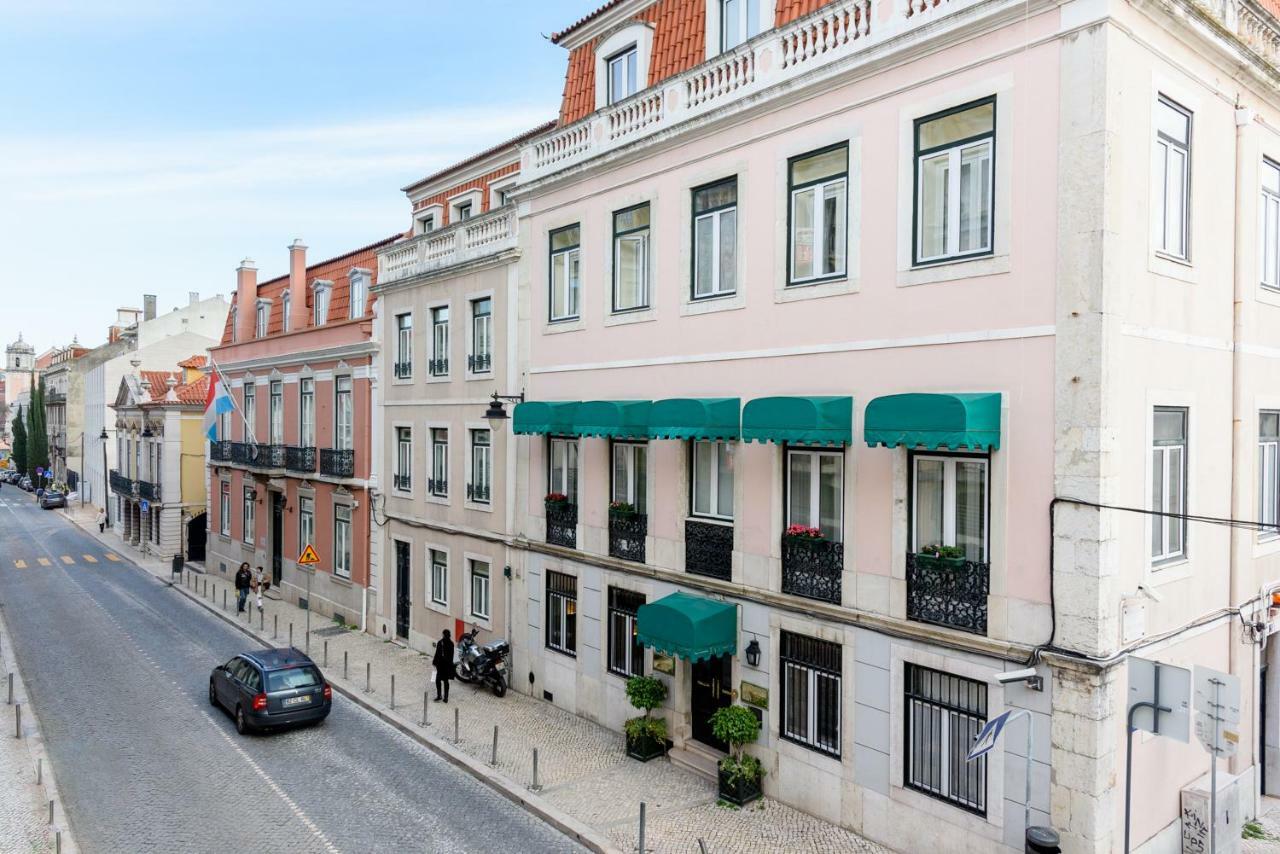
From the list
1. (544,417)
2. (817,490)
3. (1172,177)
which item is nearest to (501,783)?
Result: (544,417)

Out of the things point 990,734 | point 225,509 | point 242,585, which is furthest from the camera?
point 225,509

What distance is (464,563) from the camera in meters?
21.4

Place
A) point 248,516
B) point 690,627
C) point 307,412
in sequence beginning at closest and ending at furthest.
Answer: point 690,627 < point 307,412 < point 248,516

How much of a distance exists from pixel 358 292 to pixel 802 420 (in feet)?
66.1

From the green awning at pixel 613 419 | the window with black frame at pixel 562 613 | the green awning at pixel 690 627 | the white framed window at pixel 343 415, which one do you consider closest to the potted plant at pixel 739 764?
the green awning at pixel 690 627

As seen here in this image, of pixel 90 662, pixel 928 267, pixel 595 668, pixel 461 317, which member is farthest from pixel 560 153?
pixel 90 662

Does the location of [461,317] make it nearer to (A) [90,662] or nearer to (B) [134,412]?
(A) [90,662]

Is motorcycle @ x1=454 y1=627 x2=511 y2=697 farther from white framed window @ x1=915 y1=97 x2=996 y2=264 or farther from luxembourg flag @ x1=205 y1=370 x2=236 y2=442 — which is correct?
luxembourg flag @ x1=205 y1=370 x2=236 y2=442

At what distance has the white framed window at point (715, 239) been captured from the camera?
14438 millimetres

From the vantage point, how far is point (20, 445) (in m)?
94.1

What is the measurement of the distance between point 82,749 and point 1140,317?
1893 centimetres

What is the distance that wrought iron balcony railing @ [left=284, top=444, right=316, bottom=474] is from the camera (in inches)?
1114

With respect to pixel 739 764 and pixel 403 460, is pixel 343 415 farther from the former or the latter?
pixel 739 764

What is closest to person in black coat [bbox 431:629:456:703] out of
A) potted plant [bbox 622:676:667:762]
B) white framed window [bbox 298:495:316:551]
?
potted plant [bbox 622:676:667:762]
